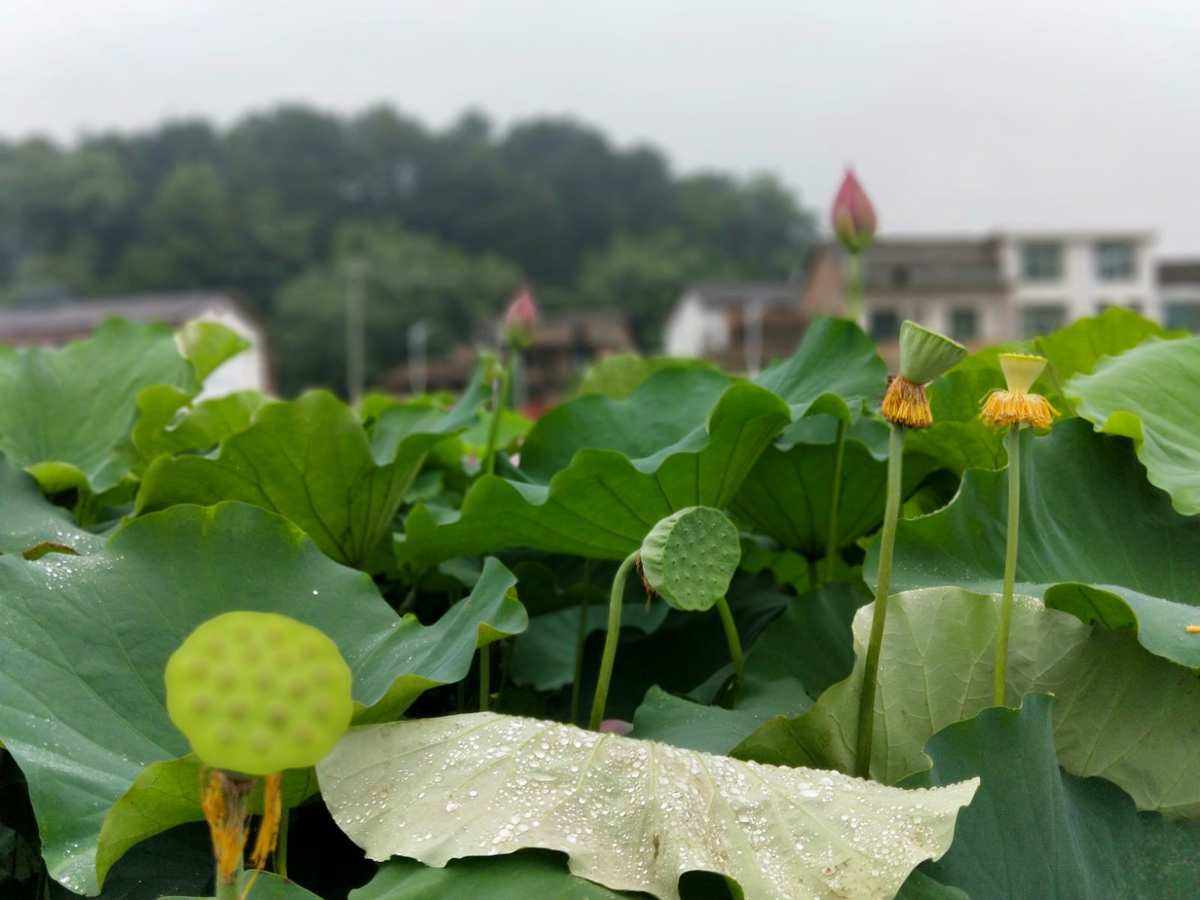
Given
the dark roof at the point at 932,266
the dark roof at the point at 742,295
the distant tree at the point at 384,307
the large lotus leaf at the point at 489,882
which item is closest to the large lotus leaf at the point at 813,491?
the large lotus leaf at the point at 489,882

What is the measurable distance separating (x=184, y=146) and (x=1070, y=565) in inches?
Answer: 2187

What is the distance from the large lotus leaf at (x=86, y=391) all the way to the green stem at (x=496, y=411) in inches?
9.9

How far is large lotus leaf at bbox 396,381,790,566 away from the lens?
612 mm

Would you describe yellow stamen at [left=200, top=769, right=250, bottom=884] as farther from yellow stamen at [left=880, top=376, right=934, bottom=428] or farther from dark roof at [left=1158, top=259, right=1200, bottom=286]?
dark roof at [left=1158, top=259, right=1200, bottom=286]

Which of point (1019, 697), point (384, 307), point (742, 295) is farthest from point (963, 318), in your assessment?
point (1019, 697)

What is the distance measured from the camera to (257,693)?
0.33 meters

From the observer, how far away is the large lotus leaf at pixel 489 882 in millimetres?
409

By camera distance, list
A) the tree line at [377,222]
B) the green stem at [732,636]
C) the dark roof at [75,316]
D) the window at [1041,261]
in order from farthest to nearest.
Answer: the tree line at [377,222] < the window at [1041,261] < the dark roof at [75,316] < the green stem at [732,636]

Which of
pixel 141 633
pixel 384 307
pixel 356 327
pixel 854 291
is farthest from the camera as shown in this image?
pixel 384 307

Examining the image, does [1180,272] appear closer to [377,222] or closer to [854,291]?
[377,222]

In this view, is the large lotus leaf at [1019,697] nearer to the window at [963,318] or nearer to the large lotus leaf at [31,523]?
the large lotus leaf at [31,523]

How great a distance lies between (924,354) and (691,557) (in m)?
0.12

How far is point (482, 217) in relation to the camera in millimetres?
48906

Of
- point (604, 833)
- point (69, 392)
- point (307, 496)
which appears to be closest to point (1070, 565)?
point (604, 833)
